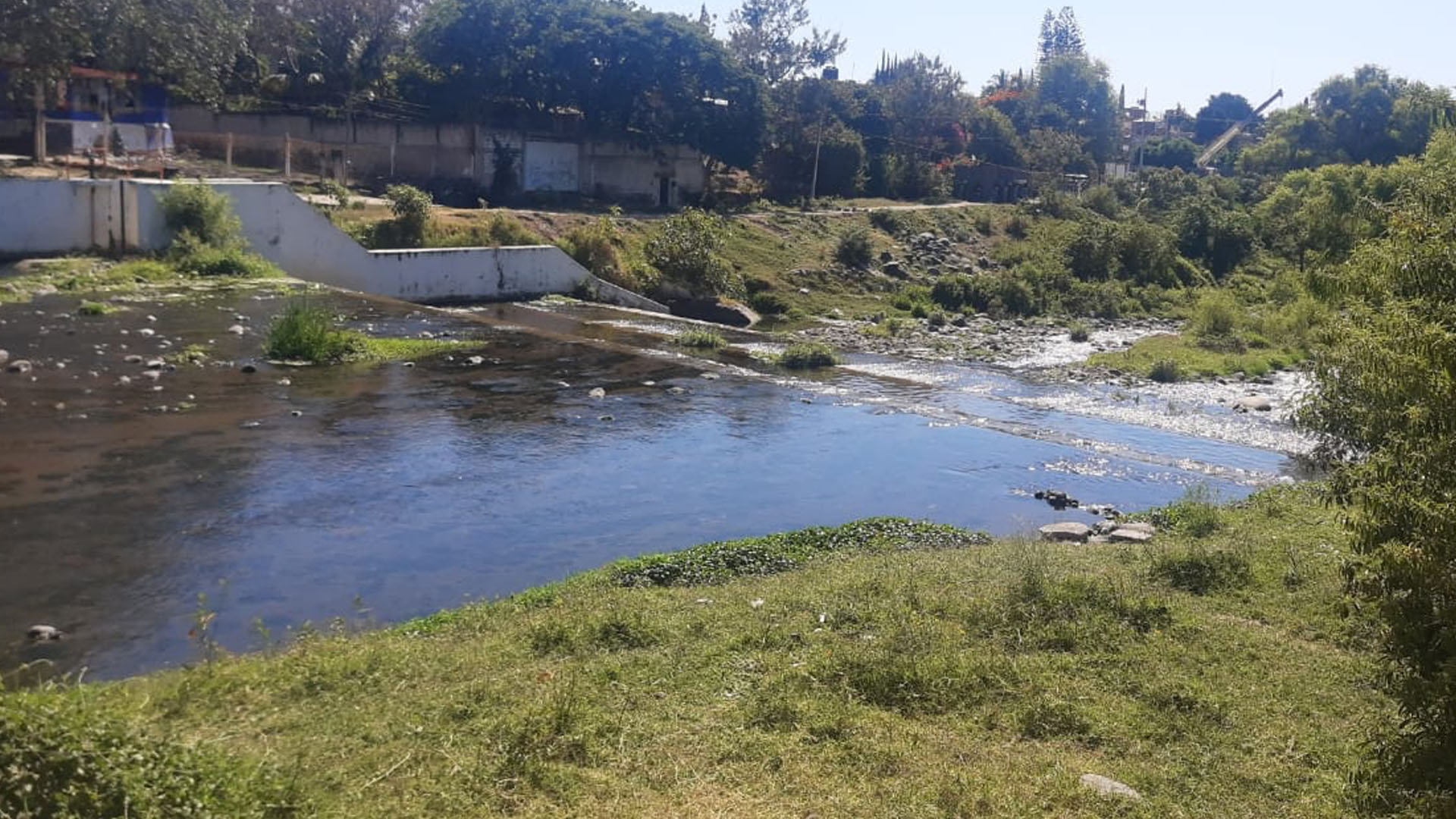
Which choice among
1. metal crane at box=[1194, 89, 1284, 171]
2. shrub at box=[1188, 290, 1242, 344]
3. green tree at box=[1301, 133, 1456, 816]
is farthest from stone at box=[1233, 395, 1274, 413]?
metal crane at box=[1194, 89, 1284, 171]

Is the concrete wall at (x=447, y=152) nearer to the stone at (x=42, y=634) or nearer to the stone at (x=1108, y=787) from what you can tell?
Answer: the stone at (x=42, y=634)

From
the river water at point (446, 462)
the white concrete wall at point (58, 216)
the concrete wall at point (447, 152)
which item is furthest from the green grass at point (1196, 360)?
the concrete wall at point (447, 152)

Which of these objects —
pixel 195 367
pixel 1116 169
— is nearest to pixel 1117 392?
pixel 195 367

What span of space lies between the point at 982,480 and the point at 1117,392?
1043 cm

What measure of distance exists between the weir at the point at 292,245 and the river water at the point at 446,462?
3.84 meters

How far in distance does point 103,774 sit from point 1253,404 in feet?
83.7

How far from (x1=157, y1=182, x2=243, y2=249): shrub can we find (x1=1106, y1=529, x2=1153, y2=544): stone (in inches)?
953

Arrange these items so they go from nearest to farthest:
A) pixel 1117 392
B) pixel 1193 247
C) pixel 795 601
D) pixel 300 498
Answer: pixel 795 601, pixel 300 498, pixel 1117 392, pixel 1193 247

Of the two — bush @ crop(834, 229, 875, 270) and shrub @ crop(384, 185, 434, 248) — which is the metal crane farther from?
shrub @ crop(384, 185, 434, 248)

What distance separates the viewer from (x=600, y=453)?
18.0 metres

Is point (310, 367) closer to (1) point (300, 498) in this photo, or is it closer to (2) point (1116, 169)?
(1) point (300, 498)

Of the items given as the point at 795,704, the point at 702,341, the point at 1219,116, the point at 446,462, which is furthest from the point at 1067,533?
the point at 1219,116

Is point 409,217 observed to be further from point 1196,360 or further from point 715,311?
point 1196,360

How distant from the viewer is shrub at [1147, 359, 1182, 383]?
29.0 meters
